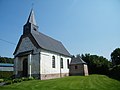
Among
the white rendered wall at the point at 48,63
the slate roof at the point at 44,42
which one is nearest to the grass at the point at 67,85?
the white rendered wall at the point at 48,63

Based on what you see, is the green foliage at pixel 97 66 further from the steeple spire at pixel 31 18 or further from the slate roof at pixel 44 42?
the steeple spire at pixel 31 18

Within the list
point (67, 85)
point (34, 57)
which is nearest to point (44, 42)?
point (34, 57)

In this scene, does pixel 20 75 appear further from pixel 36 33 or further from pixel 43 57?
pixel 36 33

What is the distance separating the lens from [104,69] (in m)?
38.7

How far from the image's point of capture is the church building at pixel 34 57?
25125 millimetres

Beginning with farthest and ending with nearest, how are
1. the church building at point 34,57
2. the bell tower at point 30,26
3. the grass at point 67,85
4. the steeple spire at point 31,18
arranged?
the steeple spire at point 31,18 → the bell tower at point 30,26 → the church building at point 34,57 → the grass at point 67,85

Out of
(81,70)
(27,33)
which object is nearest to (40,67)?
(27,33)

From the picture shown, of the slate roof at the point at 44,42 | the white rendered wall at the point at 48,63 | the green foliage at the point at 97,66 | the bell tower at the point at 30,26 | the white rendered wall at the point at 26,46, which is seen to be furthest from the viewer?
the green foliage at the point at 97,66

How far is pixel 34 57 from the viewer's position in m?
25.6

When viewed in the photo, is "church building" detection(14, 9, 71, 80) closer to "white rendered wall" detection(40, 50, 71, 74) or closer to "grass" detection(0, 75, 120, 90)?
"white rendered wall" detection(40, 50, 71, 74)

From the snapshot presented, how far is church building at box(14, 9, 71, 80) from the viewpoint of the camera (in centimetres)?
2512

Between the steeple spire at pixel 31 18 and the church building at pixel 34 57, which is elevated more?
the steeple spire at pixel 31 18

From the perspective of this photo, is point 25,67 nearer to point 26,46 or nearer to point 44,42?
point 26,46

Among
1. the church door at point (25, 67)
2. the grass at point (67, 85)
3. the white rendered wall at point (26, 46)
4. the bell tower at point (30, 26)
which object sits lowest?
the grass at point (67, 85)
